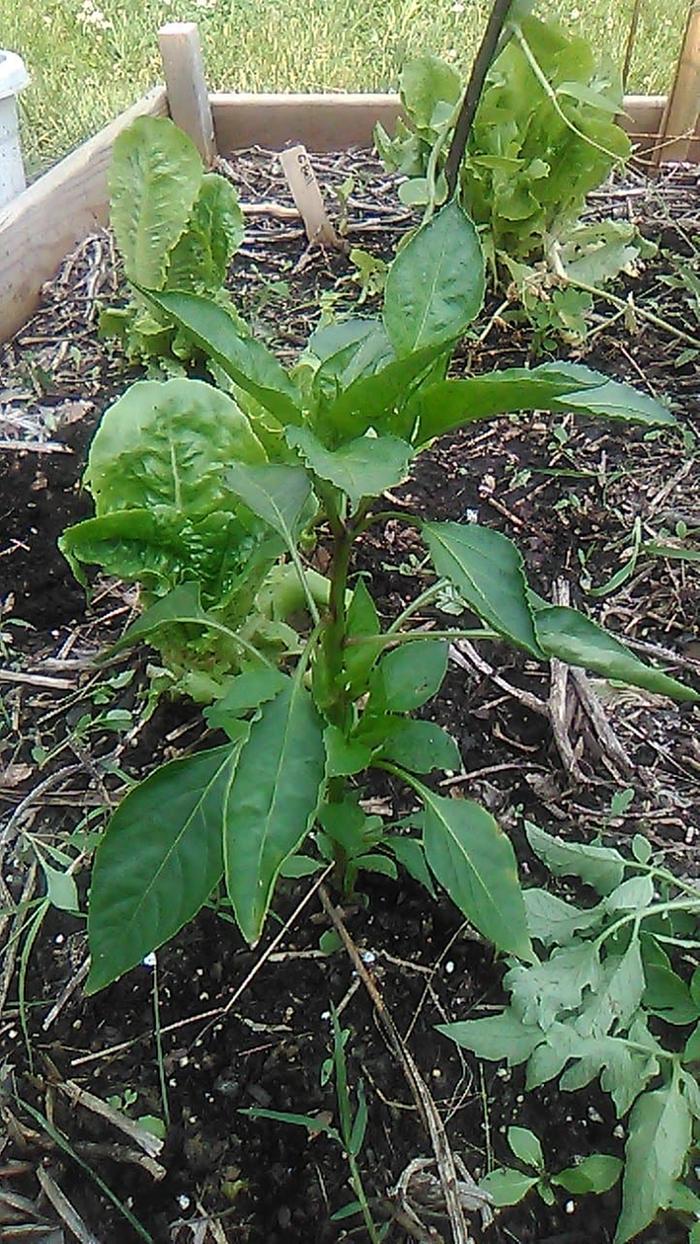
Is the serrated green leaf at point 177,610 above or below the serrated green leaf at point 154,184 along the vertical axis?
below

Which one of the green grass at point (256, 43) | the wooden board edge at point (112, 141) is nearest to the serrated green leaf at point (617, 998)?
the wooden board edge at point (112, 141)

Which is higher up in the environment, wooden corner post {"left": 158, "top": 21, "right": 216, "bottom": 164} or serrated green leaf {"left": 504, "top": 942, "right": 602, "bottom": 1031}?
wooden corner post {"left": 158, "top": 21, "right": 216, "bottom": 164}

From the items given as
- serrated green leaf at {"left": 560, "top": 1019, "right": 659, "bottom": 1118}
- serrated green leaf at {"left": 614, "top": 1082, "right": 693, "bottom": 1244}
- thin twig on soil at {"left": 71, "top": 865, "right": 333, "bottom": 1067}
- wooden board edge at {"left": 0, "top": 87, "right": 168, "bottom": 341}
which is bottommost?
thin twig on soil at {"left": 71, "top": 865, "right": 333, "bottom": 1067}

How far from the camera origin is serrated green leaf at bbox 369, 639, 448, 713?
0.88 meters

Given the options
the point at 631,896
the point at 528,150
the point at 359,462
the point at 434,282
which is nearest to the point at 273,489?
the point at 359,462

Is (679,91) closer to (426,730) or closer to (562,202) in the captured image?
(562,202)

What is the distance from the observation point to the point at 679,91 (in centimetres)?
209

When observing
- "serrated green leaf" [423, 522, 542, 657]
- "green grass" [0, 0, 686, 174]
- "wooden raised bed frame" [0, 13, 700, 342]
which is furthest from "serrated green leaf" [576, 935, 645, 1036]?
"green grass" [0, 0, 686, 174]

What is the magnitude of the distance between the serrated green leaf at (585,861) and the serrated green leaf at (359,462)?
41 cm

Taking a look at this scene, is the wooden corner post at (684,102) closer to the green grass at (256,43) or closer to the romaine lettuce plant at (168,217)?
the green grass at (256,43)

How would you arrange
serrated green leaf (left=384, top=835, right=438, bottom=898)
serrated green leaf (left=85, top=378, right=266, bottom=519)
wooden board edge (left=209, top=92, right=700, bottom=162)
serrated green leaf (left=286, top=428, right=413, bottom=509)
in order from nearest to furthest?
1. serrated green leaf (left=286, top=428, right=413, bottom=509)
2. serrated green leaf (left=384, top=835, right=438, bottom=898)
3. serrated green leaf (left=85, top=378, right=266, bottom=519)
4. wooden board edge (left=209, top=92, right=700, bottom=162)

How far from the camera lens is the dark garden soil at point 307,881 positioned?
2.90 feet

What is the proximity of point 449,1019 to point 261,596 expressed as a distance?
→ 470 mm

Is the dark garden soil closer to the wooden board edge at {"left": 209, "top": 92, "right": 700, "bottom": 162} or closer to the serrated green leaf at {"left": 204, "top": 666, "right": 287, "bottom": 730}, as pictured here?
the serrated green leaf at {"left": 204, "top": 666, "right": 287, "bottom": 730}
